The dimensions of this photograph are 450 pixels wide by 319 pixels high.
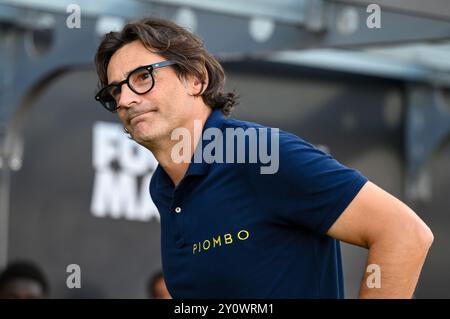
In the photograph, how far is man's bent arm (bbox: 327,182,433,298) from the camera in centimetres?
253

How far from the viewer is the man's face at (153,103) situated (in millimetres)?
2939

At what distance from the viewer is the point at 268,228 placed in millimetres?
2711

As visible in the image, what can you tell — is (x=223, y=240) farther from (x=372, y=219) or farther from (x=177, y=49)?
(x=177, y=49)

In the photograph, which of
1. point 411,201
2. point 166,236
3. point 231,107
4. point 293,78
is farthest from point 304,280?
point 411,201

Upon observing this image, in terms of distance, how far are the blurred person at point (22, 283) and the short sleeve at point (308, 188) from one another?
4.29 m

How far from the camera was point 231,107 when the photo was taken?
3.24m

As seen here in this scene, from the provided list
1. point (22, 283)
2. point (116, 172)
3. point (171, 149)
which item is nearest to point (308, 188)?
point (171, 149)

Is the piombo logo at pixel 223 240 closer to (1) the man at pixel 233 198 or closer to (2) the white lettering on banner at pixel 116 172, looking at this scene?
(1) the man at pixel 233 198

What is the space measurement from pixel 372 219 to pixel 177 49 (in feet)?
2.78

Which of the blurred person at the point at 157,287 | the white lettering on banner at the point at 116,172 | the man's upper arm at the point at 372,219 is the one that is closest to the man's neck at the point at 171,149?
the man's upper arm at the point at 372,219

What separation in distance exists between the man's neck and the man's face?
19 mm
